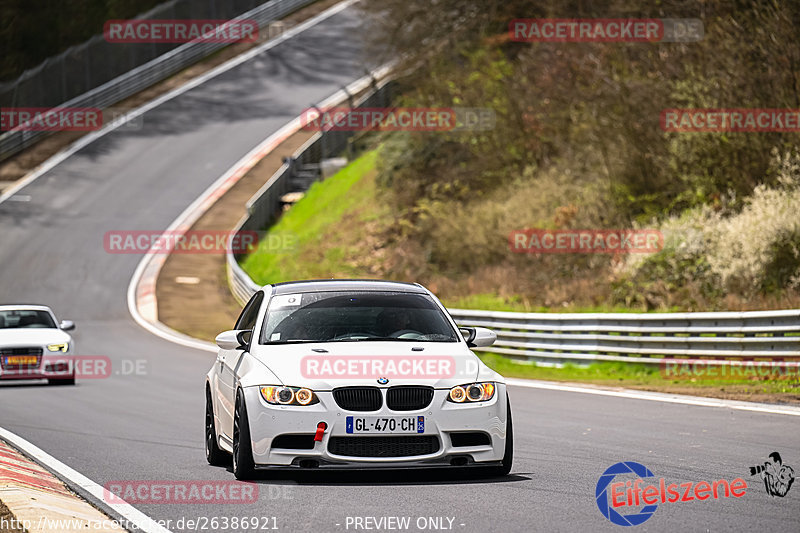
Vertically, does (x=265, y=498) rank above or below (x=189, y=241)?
above

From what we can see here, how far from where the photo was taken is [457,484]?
30.9ft

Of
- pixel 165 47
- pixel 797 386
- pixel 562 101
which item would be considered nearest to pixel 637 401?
pixel 797 386

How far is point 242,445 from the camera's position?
9375mm

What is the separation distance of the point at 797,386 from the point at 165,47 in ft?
185

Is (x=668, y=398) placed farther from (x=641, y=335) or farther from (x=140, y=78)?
(x=140, y=78)

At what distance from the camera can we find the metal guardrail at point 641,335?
17391 millimetres

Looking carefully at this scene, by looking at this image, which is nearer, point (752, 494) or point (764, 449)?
point (752, 494)

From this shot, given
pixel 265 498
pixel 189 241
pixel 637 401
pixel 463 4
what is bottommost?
pixel 189 241

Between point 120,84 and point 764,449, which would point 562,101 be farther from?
point 120,84
